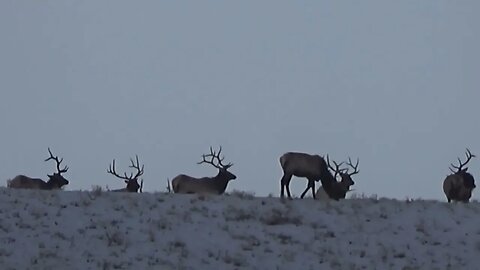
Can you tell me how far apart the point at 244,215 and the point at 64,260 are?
4.78 m

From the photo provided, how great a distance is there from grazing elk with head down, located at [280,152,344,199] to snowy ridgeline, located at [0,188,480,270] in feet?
9.69

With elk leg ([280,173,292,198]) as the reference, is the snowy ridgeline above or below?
below

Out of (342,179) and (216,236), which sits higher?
(342,179)

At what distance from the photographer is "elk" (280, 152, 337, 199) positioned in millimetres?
29906

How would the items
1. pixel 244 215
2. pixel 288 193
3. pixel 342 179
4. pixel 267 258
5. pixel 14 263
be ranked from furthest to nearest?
pixel 342 179
pixel 288 193
pixel 244 215
pixel 267 258
pixel 14 263

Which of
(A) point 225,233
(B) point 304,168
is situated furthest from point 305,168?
(A) point 225,233

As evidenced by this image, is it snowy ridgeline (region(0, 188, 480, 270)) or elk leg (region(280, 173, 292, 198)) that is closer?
snowy ridgeline (region(0, 188, 480, 270))

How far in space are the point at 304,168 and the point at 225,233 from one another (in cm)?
693

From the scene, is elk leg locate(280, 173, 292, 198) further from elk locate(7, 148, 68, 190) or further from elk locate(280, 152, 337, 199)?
elk locate(7, 148, 68, 190)

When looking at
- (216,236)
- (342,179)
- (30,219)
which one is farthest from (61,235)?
(342,179)

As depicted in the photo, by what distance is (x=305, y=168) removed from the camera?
3016cm

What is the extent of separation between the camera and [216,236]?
2336 cm

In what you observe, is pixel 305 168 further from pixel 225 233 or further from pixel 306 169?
pixel 225 233

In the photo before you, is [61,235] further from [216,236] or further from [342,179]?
[342,179]
